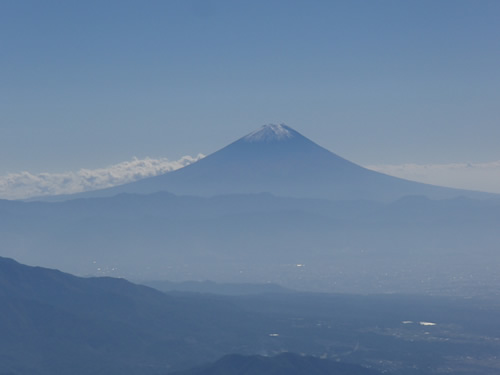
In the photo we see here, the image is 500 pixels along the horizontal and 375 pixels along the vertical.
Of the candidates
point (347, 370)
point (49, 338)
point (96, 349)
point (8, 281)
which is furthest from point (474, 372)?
point (8, 281)

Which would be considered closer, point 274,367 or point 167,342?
point 274,367

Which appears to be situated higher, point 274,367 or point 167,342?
point 167,342

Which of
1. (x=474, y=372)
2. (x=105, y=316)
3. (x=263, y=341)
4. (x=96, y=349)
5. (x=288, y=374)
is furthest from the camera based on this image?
(x=105, y=316)

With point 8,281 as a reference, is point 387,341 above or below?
below

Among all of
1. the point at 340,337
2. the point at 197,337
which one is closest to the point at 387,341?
the point at 340,337

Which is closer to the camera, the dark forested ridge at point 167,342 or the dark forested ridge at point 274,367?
the dark forested ridge at point 274,367

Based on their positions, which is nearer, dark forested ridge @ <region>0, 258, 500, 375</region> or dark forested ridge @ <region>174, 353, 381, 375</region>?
dark forested ridge @ <region>174, 353, 381, 375</region>

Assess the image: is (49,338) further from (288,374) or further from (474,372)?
(474,372)

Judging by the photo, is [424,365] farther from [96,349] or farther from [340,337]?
[96,349]

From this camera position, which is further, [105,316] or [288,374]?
[105,316]

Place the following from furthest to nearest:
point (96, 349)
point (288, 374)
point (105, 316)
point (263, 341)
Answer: point (105, 316)
point (263, 341)
point (96, 349)
point (288, 374)
